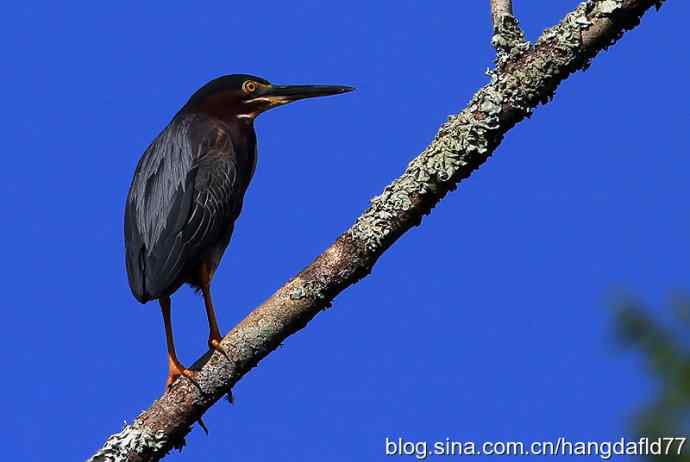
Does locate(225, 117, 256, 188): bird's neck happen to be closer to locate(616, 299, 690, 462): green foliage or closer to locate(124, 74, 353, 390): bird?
locate(124, 74, 353, 390): bird

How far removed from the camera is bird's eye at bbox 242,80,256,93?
22.4 ft

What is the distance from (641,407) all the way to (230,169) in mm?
2852

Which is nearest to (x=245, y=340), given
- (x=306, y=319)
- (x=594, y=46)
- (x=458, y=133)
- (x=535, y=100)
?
(x=306, y=319)

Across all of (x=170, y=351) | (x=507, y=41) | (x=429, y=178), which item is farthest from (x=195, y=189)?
(x=507, y=41)

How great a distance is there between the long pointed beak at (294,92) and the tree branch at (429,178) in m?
2.54

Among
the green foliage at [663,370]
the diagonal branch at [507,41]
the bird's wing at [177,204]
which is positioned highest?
the bird's wing at [177,204]

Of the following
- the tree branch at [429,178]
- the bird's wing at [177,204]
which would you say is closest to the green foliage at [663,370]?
the tree branch at [429,178]

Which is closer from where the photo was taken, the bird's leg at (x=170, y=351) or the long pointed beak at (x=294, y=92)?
the bird's leg at (x=170, y=351)

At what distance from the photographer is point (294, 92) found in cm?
684

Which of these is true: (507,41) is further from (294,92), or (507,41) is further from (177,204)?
(294,92)

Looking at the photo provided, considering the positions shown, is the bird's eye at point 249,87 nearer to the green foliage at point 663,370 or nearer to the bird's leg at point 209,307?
the bird's leg at point 209,307

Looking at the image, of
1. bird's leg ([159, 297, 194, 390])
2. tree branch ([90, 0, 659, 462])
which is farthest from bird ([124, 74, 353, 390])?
tree branch ([90, 0, 659, 462])

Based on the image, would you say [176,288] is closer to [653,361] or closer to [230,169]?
[230,169]

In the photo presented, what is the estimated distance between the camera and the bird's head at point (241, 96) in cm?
677
